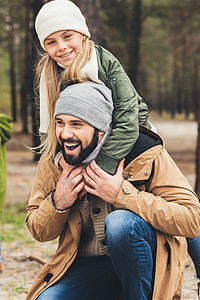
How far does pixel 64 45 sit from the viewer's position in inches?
94.0

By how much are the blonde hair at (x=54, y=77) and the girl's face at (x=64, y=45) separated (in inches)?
1.8

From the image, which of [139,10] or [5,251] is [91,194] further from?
[139,10]

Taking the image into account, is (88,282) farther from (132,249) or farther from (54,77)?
(54,77)

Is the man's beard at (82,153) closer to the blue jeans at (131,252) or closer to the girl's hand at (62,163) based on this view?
the girl's hand at (62,163)

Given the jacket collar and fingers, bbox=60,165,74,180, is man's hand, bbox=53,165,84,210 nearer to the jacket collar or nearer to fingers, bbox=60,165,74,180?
fingers, bbox=60,165,74,180

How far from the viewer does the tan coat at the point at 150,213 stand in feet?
7.22

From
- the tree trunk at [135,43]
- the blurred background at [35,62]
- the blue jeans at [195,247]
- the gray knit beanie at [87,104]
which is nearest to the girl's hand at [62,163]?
the gray knit beanie at [87,104]

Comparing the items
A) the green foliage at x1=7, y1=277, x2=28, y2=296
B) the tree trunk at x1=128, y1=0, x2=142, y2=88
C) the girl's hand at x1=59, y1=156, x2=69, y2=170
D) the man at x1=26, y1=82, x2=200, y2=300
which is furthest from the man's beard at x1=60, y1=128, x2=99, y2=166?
the tree trunk at x1=128, y1=0, x2=142, y2=88

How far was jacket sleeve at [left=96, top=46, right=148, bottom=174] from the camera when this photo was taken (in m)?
2.29

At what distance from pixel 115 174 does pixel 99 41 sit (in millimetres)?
4023

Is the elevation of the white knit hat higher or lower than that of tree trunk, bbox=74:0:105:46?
lower

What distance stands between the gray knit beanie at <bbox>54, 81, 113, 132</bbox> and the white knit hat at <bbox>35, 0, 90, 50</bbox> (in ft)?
1.26

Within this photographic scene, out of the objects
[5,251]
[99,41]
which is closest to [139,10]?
→ [99,41]

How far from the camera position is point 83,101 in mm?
2188
